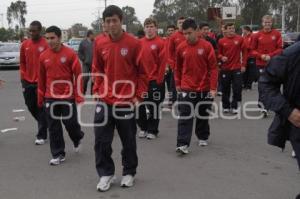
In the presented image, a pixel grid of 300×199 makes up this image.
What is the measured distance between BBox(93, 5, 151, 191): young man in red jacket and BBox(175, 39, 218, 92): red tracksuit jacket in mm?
1710

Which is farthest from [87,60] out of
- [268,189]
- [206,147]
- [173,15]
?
[173,15]

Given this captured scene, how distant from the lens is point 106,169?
5.39 m

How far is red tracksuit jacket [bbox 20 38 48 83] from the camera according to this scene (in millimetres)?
7570

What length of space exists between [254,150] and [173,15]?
94.0 metres

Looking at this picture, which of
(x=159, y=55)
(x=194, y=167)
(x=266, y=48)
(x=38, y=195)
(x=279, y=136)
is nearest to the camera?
(x=279, y=136)

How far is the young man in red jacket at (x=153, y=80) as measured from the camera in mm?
8281

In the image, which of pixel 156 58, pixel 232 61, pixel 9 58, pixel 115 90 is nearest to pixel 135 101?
pixel 115 90

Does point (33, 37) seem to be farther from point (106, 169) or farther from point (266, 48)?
point (266, 48)

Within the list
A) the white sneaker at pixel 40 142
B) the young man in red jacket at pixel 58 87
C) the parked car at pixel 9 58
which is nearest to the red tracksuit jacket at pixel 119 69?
the young man in red jacket at pixel 58 87

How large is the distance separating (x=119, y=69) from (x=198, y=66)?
6.70ft

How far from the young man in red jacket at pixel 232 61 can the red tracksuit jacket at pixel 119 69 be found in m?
5.14

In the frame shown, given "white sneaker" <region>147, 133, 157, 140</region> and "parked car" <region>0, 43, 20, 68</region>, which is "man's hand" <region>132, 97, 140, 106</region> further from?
"parked car" <region>0, 43, 20, 68</region>

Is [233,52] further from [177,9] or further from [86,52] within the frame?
[177,9]

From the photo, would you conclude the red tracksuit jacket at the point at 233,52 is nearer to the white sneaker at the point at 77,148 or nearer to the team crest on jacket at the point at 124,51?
the white sneaker at the point at 77,148
